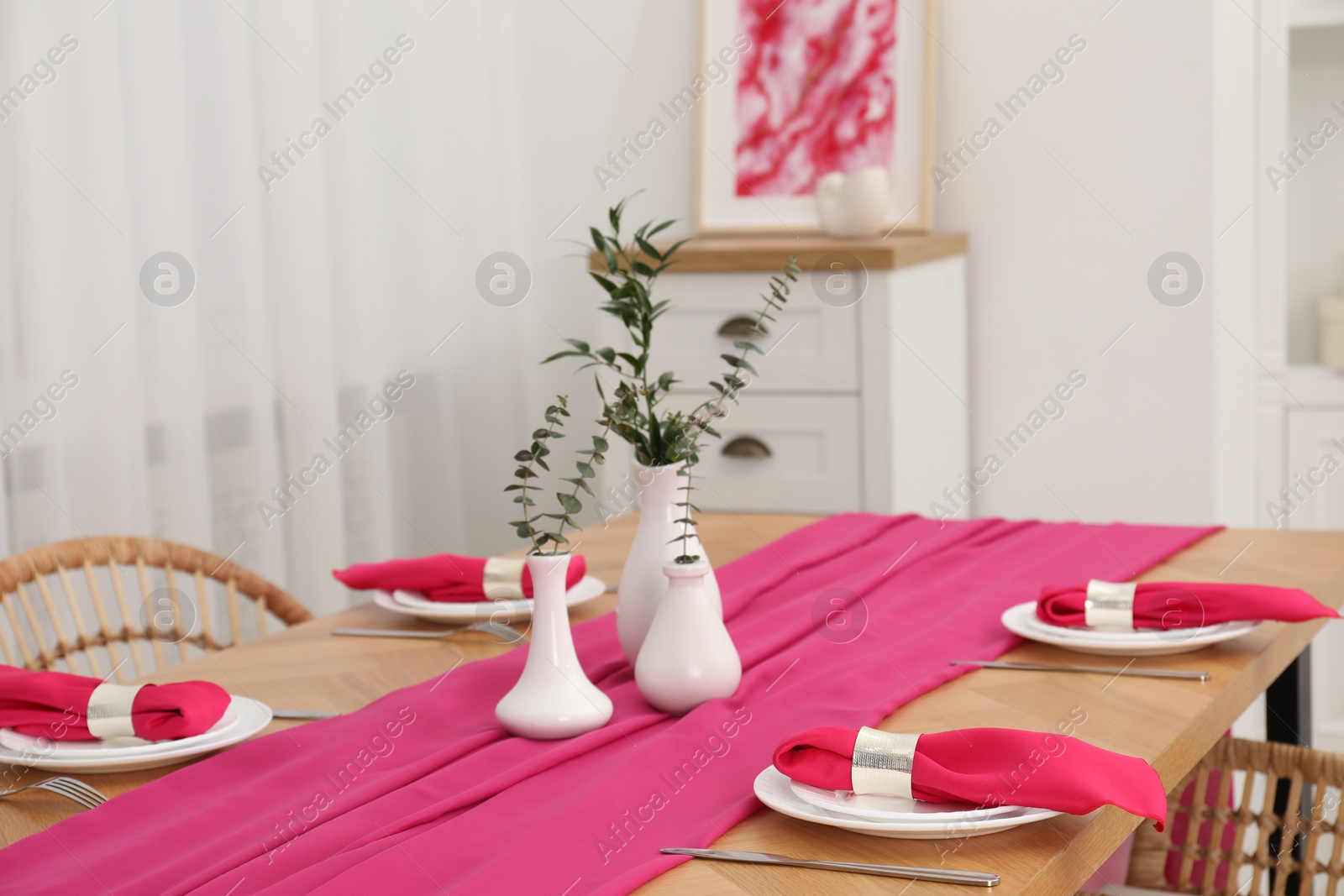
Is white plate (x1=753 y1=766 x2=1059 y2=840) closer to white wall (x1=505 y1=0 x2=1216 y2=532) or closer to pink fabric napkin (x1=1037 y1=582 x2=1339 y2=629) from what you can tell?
pink fabric napkin (x1=1037 y1=582 x2=1339 y2=629)

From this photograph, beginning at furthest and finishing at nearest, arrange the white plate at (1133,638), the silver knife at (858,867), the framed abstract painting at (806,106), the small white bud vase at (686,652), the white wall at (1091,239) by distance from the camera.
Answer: the framed abstract painting at (806,106), the white wall at (1091,239), the white plate at (1133,638), the small white bud vase at (686,652), the silver knife at (858,867)

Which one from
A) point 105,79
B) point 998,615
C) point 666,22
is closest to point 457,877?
point 998,615

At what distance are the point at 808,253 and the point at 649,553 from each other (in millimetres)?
1441

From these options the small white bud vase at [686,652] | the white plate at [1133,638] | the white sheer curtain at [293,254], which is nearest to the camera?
the small white bud vase at [686,652]

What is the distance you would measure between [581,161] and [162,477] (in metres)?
1.43

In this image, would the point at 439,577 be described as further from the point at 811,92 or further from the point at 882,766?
the point at 811,92

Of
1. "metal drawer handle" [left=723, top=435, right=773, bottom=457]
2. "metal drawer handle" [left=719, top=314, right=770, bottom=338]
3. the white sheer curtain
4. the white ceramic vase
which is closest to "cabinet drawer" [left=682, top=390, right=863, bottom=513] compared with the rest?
"metal drawer handle" [left=723, top=435, right=773, bottom=457]

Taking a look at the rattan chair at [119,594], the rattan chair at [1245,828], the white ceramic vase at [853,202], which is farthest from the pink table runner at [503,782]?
the white ceramic vase at [853,202]

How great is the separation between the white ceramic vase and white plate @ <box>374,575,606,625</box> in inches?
56.8

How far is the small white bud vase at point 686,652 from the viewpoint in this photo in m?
1.14

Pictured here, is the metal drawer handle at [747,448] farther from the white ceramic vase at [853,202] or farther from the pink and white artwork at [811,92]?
the pink and white artwork at [811,92]

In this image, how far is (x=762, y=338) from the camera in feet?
8.41

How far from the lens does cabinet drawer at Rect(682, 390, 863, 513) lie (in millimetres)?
2627

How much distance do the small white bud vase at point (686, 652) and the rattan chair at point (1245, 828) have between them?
0.65 meters
